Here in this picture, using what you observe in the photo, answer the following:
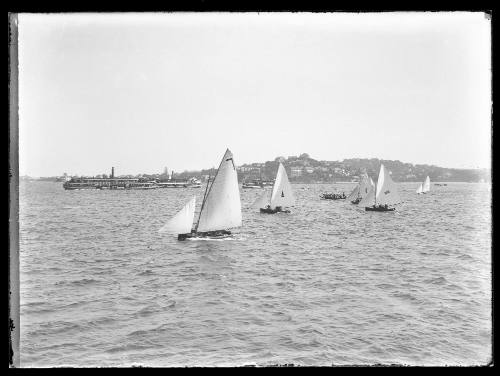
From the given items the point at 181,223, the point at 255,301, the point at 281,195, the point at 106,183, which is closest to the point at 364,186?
the point at 281,195

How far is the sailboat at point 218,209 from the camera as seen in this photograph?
1038 inches

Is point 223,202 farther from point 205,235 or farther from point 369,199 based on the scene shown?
point 369,199

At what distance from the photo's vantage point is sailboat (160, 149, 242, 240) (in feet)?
86.5

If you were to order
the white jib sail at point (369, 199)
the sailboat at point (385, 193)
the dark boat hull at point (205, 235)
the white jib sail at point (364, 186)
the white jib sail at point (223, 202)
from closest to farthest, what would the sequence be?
the white jib sail at point (223, 202) < the dark boat hull at point (205, 235) < the sailboat at point (385, 193) < the white jib sail at point (369, 199) < the white jib sail at point (364, 186)

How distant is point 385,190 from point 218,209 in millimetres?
31551

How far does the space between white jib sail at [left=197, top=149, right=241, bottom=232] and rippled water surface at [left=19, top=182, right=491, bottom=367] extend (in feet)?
5.89

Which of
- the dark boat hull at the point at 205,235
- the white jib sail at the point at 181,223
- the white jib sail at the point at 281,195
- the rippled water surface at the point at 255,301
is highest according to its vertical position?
the white jib sail at the point at 281,195

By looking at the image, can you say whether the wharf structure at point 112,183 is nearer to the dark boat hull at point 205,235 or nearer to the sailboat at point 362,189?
the sailboat at point 362,189

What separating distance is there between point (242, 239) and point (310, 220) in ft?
70.4

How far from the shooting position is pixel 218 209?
27750 millimetres

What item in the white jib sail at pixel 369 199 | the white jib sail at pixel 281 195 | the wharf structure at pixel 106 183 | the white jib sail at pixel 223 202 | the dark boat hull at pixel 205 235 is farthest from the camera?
the wharf structure at pixel 106 183

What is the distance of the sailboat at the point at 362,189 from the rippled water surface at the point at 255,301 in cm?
2910

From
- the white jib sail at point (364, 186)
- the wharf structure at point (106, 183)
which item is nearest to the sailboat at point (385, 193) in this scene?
the white jib sail at point (364, 186)
